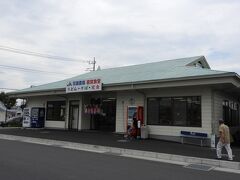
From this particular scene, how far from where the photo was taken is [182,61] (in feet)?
80.5

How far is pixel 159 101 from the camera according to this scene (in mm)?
20484

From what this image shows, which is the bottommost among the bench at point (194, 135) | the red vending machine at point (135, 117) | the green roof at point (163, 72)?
the bench at point (194, 135)

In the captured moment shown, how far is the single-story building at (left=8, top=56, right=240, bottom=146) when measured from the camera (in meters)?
17.8

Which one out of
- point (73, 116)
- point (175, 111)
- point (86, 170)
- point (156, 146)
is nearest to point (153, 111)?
point (175, 111)

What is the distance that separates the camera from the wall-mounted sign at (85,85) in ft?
71.0

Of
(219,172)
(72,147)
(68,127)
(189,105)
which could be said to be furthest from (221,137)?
(68,127)

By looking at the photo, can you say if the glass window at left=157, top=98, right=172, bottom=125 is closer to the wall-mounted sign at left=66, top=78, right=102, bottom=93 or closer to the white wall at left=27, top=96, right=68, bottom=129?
the wall-mounted sign at left=66, top=78, right=102, bottom=93

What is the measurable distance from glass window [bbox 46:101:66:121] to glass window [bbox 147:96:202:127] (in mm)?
9386

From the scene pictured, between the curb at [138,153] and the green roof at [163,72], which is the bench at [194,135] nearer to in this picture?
the green roof at [163,72]

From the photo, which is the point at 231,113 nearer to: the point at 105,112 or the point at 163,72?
the point at 163,72

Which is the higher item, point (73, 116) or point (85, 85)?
point (85, 85)

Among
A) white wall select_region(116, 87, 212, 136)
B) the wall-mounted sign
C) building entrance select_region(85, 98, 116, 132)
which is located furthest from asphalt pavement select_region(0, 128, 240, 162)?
the wall-mounted sign

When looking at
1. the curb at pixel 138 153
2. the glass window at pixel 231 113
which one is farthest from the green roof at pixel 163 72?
the curb at pixel 138 153

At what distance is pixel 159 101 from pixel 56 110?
11.3 m
